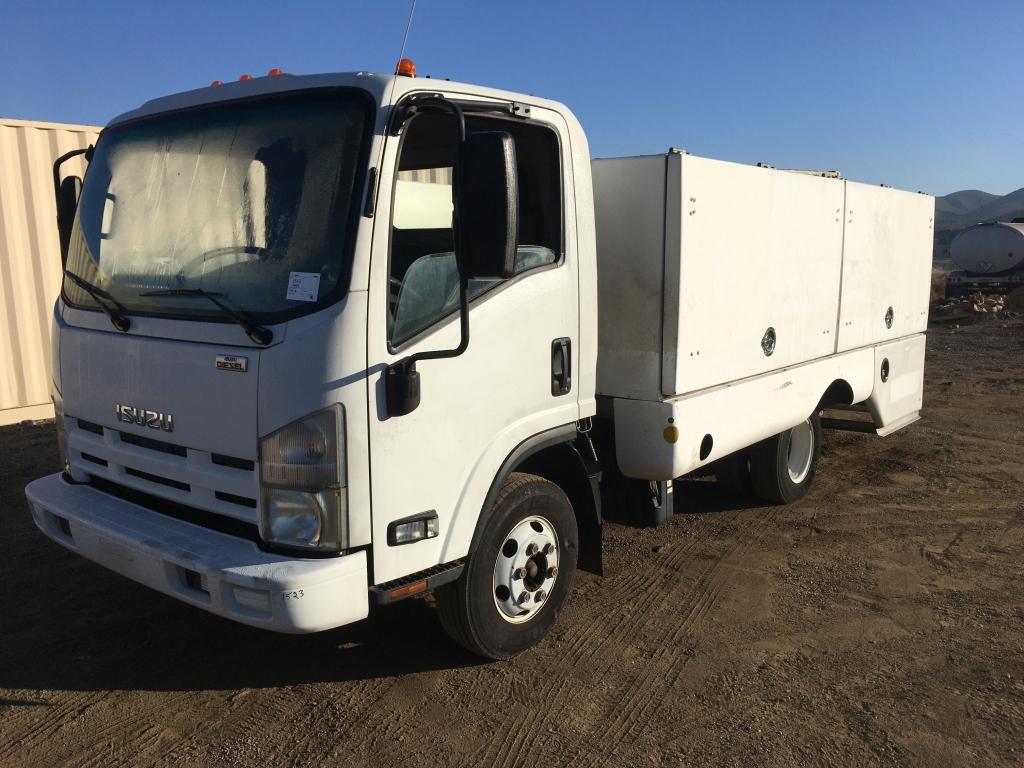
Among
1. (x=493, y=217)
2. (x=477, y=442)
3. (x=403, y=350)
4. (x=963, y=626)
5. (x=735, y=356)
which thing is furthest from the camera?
(x=735, y=356)

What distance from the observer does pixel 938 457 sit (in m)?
7.75

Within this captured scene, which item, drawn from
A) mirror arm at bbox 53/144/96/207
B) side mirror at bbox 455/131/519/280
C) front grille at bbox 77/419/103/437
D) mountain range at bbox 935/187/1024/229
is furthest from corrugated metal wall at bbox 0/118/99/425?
mountain range at bbox 935/187/1024/229

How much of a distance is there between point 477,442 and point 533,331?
566 millimetres

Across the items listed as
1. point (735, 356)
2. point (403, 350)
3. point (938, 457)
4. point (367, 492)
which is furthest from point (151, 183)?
point (938, 457)

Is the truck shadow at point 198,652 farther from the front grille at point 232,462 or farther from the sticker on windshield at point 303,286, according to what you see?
the sticker on windshield at point 303,286

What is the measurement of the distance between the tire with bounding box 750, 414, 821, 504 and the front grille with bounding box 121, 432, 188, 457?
4.03 meters

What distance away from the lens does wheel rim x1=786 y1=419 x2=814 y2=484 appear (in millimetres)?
6281

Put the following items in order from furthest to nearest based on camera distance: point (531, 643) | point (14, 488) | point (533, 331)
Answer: point (14, 488)
point (531, 643)
point (533, 331)

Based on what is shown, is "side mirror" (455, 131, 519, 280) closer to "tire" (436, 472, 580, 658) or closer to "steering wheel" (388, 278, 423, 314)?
"steering wheel" (388, 278, 423, 314)

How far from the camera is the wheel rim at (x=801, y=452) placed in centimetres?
628

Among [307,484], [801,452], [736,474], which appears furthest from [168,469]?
[801,452]

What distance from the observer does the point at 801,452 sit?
6.44 metres

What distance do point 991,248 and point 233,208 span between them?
2779 centimetres

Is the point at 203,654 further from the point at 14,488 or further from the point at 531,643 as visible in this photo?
the point at 14,488
